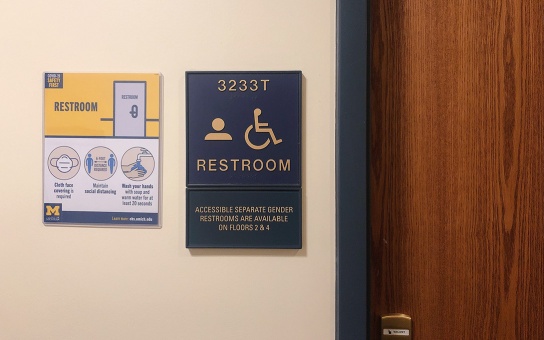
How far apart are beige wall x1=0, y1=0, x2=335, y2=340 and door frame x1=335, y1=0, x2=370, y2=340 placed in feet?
0.11

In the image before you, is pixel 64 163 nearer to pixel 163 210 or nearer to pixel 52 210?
pixel 52 210

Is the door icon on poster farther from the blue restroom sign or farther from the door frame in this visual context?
the door frame

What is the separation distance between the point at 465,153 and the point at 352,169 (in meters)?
0.27

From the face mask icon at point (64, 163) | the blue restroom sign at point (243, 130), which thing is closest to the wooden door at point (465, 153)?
the blue restroom sign at point (243, 130)

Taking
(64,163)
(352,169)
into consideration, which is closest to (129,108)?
(64,163)

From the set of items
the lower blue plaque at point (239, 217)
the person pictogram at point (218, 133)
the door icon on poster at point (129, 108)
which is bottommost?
the lower blue plaque at point (239, 217)

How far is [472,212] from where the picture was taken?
0.92 metres

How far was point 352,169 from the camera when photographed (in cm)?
86

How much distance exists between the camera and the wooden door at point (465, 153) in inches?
36.0

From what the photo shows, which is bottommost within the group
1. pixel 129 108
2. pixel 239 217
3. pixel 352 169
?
pixel 239 217

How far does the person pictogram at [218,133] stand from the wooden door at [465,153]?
331 millimetres

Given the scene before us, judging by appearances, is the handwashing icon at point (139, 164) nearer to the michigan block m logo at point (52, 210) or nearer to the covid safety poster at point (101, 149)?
the covid safety poster at point (101, 149)

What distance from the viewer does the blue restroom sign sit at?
2.93 ft

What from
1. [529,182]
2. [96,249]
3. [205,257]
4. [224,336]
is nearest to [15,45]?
[96,249]
